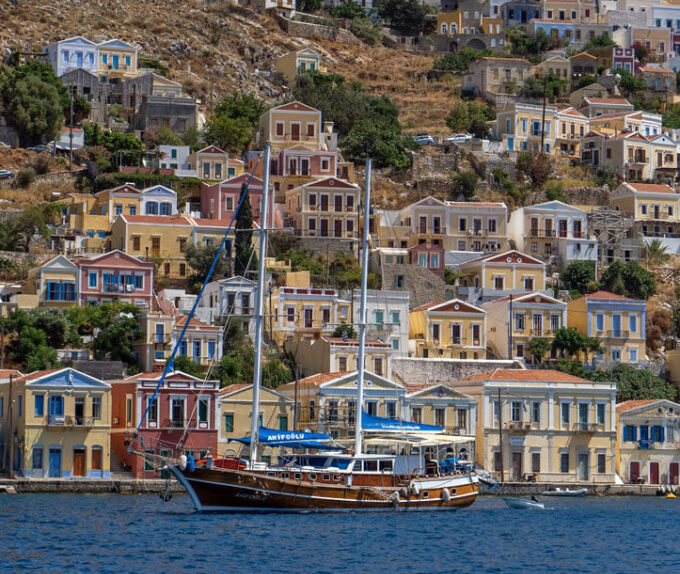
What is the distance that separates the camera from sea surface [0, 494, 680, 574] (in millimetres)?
50594

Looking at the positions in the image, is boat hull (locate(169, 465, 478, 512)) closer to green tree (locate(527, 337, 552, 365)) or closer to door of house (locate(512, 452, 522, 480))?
door of house (locate(512, 452, 522, 480))

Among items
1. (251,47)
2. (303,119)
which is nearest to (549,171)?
(303,119)

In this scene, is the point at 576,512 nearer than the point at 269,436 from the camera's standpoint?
No

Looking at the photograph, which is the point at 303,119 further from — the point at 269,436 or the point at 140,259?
the point at 269,436

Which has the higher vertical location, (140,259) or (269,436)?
(140,259)

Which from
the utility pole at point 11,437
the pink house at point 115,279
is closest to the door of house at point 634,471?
the pink house at point 115,279

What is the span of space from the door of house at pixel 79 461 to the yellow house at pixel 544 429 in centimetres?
2126

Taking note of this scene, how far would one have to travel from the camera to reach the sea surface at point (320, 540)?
166 ft

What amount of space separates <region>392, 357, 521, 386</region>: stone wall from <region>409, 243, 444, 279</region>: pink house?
1648cm

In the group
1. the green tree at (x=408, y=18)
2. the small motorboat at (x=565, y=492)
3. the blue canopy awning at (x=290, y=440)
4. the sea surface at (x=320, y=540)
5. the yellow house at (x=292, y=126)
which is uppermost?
the green tree at (x=408, y=18)

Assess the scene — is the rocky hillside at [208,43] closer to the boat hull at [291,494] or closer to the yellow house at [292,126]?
the yellow house at [292,126]

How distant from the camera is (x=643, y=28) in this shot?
174125 mm

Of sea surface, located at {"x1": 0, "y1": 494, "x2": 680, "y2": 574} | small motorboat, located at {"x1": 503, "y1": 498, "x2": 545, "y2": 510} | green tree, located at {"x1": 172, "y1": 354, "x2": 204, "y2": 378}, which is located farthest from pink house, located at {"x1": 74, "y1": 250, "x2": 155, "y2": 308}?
small motorboat, located at {"x1": 503, "y1": 498, "x2": 545, "y2": 510}

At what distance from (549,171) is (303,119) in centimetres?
2186
